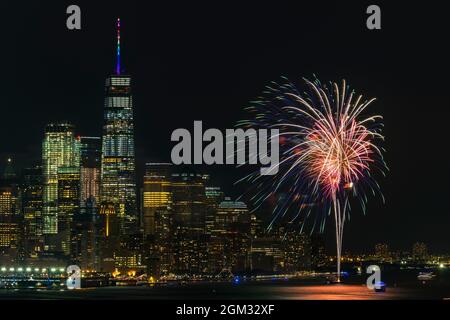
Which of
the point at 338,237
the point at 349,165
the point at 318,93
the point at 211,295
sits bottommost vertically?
the point at 211,295
